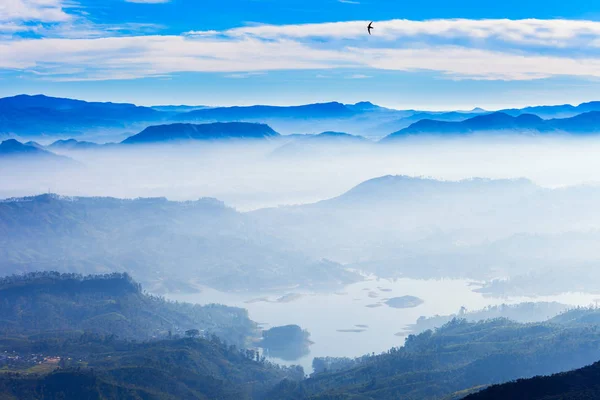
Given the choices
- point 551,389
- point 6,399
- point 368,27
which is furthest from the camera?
point 6,399

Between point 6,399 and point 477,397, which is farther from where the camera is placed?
point 6,399

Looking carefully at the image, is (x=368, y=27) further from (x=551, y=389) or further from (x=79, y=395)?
(x=79, y=395)

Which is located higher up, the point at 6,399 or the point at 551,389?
the point at 6,399

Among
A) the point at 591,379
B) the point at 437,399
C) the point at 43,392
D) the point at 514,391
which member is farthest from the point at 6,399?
the point at 591,379

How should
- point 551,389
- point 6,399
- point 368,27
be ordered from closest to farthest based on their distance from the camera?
point 368,27
point 551,389
point 6,399

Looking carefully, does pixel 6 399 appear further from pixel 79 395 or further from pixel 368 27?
pixel 368 27

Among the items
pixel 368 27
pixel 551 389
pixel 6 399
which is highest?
pixel 368 27
